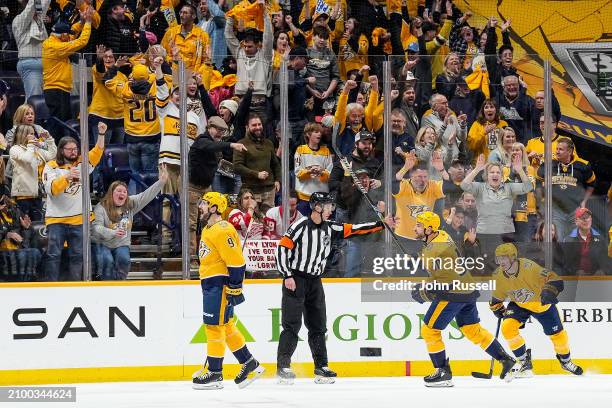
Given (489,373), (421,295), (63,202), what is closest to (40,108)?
(63,202)

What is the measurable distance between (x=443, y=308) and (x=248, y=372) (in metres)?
1.61

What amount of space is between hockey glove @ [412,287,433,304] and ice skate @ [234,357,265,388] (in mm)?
1406

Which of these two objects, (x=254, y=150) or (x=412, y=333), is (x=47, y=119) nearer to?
(x=254, y=150)

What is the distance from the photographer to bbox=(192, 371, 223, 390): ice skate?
378 inches

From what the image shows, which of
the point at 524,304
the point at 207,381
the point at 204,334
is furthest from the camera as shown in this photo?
the point at 524,304

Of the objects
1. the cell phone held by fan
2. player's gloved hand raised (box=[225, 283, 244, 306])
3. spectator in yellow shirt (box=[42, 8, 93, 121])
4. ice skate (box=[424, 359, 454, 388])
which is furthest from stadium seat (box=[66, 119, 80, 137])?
ice skate (box=[424, 359, 454, 388])

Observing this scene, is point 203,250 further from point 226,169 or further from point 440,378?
point 440,378

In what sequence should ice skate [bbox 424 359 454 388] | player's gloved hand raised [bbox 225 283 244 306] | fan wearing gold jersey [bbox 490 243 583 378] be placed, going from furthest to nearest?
fan wearing gold jersey [bbox 490 243 583 378] < ice skate [bbox 424 359 454 388] < player's gloved hand raised [bbox 225 283 244 306]

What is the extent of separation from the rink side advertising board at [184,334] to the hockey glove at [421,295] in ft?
0.81

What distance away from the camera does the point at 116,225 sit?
1012 centimetres

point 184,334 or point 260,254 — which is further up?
point 260,254

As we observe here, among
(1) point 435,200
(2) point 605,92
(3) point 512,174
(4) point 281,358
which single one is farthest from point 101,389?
(2) point 605,92

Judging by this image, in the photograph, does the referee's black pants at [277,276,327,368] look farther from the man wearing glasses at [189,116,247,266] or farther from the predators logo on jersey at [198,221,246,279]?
the man wearing glasses at [189,116,247,266]

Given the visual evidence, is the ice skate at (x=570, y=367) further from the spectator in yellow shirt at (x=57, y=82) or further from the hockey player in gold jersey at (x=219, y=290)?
the spectator in yellow shirt at (x=57, y=82)
